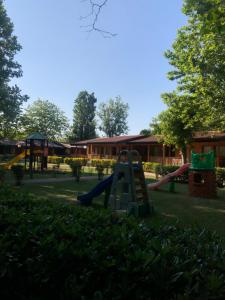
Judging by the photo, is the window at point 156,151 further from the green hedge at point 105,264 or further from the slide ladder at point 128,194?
the green hedge at point 105,264

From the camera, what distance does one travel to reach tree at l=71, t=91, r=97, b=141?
67.1 meters

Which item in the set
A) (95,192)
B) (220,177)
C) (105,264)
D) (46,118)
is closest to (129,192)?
(95,192)

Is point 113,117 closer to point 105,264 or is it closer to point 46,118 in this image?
point 46,118

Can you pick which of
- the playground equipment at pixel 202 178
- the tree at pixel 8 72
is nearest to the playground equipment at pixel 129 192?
the playground equipment at pixel 202 178

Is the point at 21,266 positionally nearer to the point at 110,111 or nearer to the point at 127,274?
the point at 127,274

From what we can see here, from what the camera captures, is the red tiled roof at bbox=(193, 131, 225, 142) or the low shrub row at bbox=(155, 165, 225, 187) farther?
the red tiled roof at bbox=(193, 131, 225, 142)

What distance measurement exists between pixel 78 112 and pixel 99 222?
66.4 m

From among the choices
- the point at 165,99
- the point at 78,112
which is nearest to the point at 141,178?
the point at 165,99

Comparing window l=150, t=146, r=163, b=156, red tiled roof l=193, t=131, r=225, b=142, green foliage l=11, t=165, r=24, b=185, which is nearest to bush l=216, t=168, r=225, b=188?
red tiled roof l=193, t=131, r=225, b=142

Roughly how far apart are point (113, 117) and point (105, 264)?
7307 cm

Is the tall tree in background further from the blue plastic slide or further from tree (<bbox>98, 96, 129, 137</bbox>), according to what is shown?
tree (<bbox>98, 96, 129, 137</bbox>)

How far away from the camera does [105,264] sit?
84.2 inches

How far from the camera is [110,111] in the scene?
74188 mm

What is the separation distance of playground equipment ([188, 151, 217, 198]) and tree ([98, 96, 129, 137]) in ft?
201
